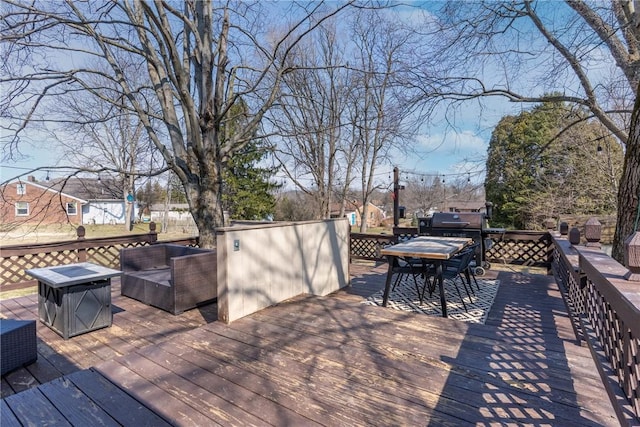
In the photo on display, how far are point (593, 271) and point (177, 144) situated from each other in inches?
235

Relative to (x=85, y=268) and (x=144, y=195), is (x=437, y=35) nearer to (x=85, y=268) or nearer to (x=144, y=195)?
(x=85, y=268)

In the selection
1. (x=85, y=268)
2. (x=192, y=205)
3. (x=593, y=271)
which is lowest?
(x=85, y=268)

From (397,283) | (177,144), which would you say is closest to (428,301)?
(397,283)

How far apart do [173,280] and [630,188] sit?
503 centimetres

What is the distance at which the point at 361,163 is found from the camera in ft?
41.9

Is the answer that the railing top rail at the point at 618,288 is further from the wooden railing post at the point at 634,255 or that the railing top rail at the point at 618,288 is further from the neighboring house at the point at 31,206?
the neighboring house at the point at 31,206

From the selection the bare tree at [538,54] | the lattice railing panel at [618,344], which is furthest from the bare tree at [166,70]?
the lattice railing panel at [618,344]

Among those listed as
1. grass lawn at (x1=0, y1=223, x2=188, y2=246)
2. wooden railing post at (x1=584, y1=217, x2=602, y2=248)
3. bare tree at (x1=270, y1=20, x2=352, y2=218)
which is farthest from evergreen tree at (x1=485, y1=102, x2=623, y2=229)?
grass lawn at (x1=0, y1=223, x2=188, y2=246)

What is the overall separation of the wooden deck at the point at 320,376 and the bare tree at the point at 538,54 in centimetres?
254

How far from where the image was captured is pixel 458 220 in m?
6.21

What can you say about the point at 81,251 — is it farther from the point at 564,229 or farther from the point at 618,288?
the point at 564,229

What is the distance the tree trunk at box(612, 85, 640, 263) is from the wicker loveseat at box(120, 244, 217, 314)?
4548mm

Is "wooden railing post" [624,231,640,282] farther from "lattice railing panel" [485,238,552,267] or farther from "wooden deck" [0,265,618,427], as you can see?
"lattice railing panel" [485,238,552,267]

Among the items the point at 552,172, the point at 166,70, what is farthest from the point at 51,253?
the point at 552,172
